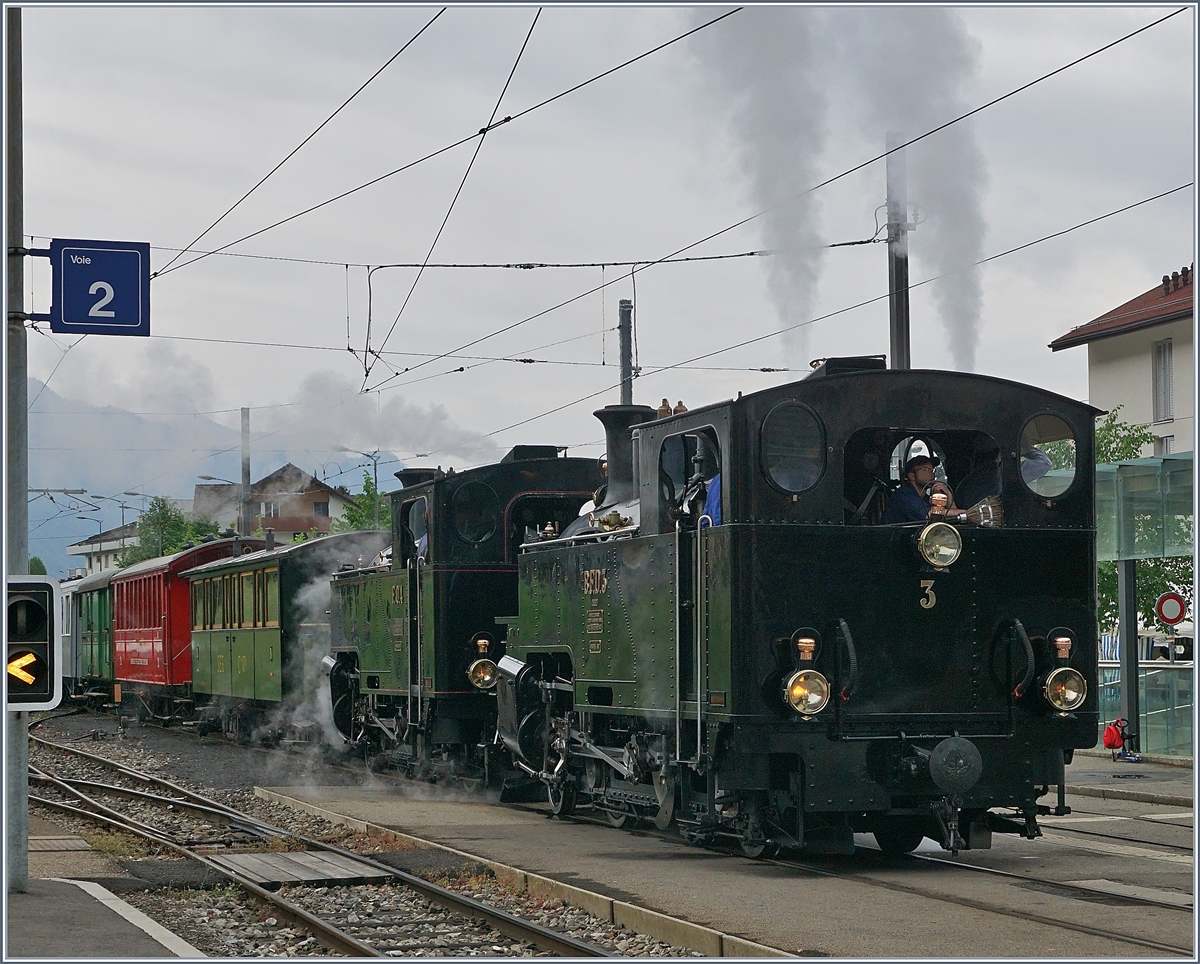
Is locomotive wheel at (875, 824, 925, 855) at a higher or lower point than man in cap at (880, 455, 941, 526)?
lower

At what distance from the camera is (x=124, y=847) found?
13328 mm

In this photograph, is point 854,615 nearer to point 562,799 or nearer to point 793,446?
point 793,446

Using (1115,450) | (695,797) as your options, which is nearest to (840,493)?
(695,797)

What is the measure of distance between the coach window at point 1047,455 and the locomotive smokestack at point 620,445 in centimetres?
350

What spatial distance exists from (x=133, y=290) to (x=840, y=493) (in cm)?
470

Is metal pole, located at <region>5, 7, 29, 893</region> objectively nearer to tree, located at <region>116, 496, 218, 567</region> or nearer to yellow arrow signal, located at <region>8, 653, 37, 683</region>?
yellow arrow signal, located at <region>8, 653, 37, 683</region>

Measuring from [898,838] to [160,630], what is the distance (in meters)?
22.6

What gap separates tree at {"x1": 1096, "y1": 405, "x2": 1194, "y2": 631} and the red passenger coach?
15980 millimetres

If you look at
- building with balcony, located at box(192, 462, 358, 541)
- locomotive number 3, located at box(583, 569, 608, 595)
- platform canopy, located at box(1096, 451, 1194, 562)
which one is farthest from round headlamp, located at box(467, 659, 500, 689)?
building with balcony, located at box(192, 462, 358, 541)

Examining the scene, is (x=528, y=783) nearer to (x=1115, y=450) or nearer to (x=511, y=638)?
(x=511, y=638)

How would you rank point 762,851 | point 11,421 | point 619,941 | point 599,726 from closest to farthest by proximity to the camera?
point 619,941 → point 11,421 → point 762,851 → point 599,726

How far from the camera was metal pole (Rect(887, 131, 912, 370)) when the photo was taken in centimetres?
1524

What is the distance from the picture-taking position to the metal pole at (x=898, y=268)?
15.2m

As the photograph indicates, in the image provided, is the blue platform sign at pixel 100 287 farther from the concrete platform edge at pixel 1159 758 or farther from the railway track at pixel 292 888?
the concrete platform edge at pixel 1159 758
